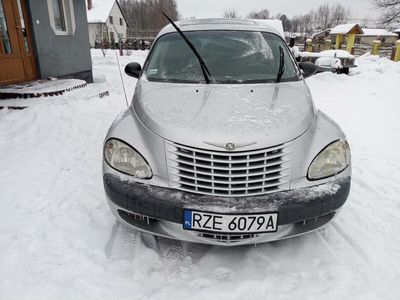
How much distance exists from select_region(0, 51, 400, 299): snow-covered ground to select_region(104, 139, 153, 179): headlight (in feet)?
2.14

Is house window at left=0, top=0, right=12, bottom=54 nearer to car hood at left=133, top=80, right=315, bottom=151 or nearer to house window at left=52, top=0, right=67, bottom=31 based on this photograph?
house window at left=52, top=0, right=67, bottom=31

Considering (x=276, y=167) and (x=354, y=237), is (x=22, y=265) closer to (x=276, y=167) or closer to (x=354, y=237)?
(x=276, y=167)

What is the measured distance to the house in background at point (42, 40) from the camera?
22.7 ft

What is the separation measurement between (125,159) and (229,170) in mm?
A: 766

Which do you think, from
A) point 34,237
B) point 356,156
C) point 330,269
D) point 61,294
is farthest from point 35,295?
point 356,156

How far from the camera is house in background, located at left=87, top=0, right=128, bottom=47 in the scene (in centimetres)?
4406

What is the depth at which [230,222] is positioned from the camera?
6.73ft

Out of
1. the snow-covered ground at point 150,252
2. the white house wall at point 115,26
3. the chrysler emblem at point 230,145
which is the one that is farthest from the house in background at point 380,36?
the chrysler emblem at point 230,145

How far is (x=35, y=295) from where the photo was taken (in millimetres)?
2021

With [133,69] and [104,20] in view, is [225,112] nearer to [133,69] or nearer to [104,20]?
[133,69]

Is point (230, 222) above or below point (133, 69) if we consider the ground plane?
below

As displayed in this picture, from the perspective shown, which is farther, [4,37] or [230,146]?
[4,37]

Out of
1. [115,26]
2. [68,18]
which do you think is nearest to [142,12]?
[115,26]

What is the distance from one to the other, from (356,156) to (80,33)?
27.7ft
